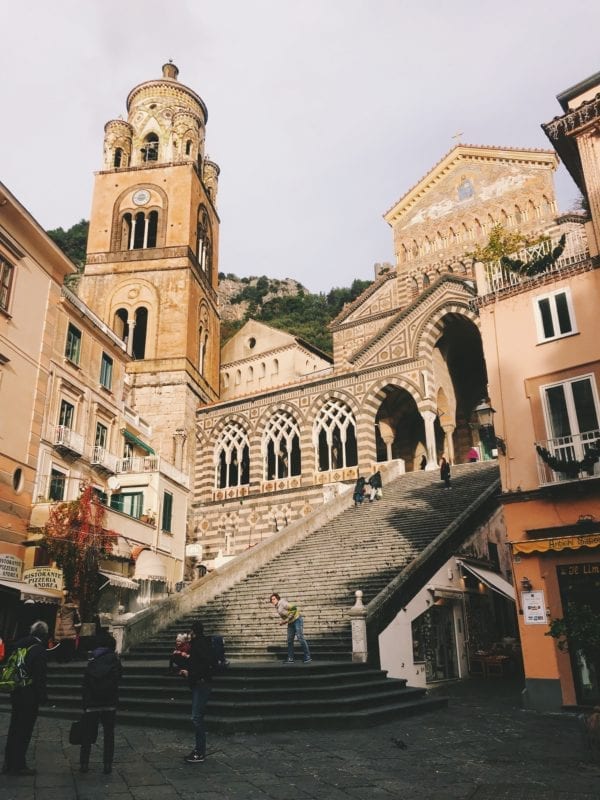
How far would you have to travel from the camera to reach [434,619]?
14391 mm

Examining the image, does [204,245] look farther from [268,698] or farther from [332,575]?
[268,698]

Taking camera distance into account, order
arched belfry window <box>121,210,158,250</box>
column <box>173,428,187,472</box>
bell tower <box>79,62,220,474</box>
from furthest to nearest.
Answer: arched belfry window <box>121,210,158,250</box> < bell tower <box>79,62,220,474</box> < column <box>173,428,187,472</box>

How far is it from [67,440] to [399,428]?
53.8 ft

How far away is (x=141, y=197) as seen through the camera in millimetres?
38781

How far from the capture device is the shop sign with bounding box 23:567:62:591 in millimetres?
17312

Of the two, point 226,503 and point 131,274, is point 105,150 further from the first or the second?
point 226,503

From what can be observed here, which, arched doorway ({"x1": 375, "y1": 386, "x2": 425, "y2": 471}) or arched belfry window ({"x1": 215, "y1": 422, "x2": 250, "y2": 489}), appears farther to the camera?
arched belfry window ({"x1": 215, "y1": 422, "x2": 250, "y2": 489})

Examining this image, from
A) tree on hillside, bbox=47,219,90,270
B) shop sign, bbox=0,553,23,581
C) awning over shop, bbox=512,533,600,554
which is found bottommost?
awning over shop, bbox=512,533,600,554

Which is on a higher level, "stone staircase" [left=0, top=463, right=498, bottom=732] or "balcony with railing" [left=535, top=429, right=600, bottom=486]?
"balcony with railing" [left=535, top=429, right=600, bottom=486]

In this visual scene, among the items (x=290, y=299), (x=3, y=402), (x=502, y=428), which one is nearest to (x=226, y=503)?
(x=3, y=402)

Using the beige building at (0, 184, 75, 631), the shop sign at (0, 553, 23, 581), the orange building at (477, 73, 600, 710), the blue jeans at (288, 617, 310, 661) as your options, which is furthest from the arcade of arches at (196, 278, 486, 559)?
the blue jeans at (288, 617, 310, 661)

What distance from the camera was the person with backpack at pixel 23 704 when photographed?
644 cm

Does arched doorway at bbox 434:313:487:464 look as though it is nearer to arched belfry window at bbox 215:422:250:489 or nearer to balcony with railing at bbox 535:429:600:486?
arched belfry window at bbox 215:422:250:489

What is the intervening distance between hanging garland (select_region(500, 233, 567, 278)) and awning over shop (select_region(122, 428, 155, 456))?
55.6 ft
